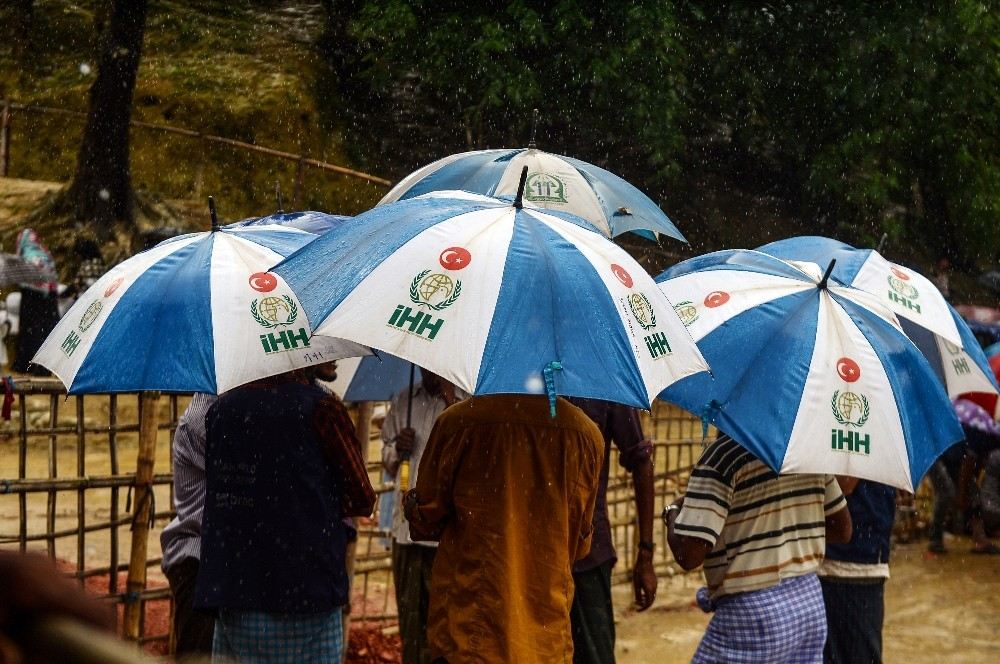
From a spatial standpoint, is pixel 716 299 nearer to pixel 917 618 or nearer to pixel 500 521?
pixel 500 521

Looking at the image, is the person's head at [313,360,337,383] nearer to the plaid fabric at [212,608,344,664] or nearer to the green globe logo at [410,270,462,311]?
the plaid fabric at [212,608,344,664]

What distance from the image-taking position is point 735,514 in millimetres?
3717

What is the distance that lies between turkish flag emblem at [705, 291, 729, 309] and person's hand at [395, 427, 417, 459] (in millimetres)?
1415

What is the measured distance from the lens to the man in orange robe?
3428mm

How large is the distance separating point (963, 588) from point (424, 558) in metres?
5.94

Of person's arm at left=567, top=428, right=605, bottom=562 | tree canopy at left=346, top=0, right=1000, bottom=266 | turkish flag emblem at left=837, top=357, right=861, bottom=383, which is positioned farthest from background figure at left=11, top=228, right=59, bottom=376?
turkish flag emblem at left=837, top=357, right=861, bottom=383

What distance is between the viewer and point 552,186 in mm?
5020

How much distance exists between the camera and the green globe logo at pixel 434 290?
311cm

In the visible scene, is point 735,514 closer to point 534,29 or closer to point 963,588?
point 963,588

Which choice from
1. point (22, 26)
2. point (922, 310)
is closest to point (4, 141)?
point (22, 26)

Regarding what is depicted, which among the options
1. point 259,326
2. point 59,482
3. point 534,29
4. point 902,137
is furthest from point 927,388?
point 902,137

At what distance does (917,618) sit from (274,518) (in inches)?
239

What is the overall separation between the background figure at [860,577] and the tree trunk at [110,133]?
12.3 m

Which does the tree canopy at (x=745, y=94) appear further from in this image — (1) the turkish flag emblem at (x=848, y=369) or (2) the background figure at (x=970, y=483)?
(1) the turkish flag emblem at (x=848, y=369)
